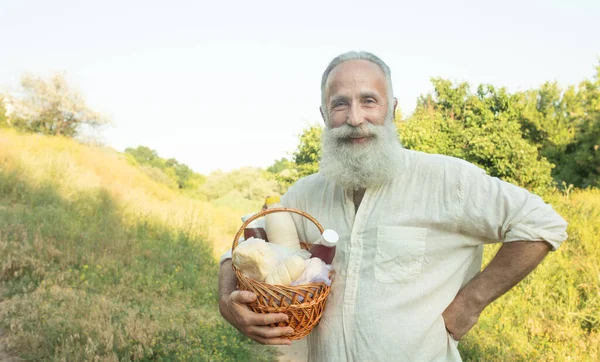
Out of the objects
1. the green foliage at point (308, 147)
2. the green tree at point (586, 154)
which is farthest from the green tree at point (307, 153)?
the green tree at point (586, 154)

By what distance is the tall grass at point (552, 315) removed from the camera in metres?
4.82

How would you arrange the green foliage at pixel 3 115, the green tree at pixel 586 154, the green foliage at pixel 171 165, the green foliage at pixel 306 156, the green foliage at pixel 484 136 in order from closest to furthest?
the green foliage at pixel 484 136 < the green foliage at pixel 306 156 < the green tree at pixel 586 154 < the green foliage at pixel 3 115 < the green foliage at pixel 171 165

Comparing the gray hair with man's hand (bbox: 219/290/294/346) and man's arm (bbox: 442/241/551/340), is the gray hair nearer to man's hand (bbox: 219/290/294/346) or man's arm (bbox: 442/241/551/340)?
man's arm (bbox: 442/241/551/340)

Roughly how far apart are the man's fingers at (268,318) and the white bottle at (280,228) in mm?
360

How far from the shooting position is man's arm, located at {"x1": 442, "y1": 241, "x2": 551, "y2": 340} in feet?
6.57

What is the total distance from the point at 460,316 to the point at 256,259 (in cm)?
94

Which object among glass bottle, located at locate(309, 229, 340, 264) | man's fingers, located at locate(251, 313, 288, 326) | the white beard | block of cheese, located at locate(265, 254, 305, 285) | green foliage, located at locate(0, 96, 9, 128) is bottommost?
man's fingers, located at locate(251, 313, 288, 326)

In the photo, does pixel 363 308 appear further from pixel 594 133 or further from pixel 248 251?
pixel 594 133

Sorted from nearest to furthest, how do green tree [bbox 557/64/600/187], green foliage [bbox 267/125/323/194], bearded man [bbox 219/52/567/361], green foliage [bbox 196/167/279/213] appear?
bearded man [bbox 219/52/567/361]
green foliage [bbox 267/125/323/194]
green tree [bbox 557/64/600/187]
green foliage [bbox 196/167/279/213]

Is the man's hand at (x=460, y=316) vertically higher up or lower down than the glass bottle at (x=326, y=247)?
lower down

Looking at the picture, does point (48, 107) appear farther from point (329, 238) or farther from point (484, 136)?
point (329, 238)

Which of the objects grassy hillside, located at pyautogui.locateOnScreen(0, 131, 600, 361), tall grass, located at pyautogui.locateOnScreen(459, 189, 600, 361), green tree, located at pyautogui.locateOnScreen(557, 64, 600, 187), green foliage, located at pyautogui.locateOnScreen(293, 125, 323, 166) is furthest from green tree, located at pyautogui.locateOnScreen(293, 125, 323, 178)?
green tree, located at pyautogui.locateOnScreen(557, 64, 600, 187)

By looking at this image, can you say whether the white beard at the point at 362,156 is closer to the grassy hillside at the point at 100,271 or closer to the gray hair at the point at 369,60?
the gray hair at the point at 369,60

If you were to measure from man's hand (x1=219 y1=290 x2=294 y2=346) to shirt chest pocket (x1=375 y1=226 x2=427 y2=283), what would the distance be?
1.60 feet
